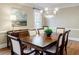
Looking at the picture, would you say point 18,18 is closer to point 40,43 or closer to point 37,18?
point 37,18

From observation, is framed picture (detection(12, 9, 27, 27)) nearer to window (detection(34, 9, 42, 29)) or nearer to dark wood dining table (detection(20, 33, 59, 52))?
window (detection(34, 9, 42, 29))

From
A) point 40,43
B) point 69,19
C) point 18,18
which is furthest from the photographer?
point 69,19

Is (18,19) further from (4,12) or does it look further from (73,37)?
(73,37)

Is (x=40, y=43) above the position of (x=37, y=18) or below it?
below

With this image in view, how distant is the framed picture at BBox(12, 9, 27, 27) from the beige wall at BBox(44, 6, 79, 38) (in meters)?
2.20

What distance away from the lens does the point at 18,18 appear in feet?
14.1

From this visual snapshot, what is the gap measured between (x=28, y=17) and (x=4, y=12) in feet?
4.12

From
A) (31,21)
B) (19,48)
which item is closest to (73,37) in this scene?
(31,21)

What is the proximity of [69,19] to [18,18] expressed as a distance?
2.84 meters

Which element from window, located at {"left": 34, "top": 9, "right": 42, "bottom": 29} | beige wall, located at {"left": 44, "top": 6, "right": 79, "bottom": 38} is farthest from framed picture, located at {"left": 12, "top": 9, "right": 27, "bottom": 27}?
beige wall, located at {"left": 44, "top": 6, "right": 79, "bottom": 38}

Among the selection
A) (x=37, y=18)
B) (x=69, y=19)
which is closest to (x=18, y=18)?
(x=37, y=18)

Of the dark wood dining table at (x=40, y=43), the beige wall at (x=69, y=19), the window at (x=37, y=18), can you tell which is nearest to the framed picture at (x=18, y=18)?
the window at (x=37, y=18)

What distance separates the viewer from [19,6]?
4270 mm

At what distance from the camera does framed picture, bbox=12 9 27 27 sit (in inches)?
162
